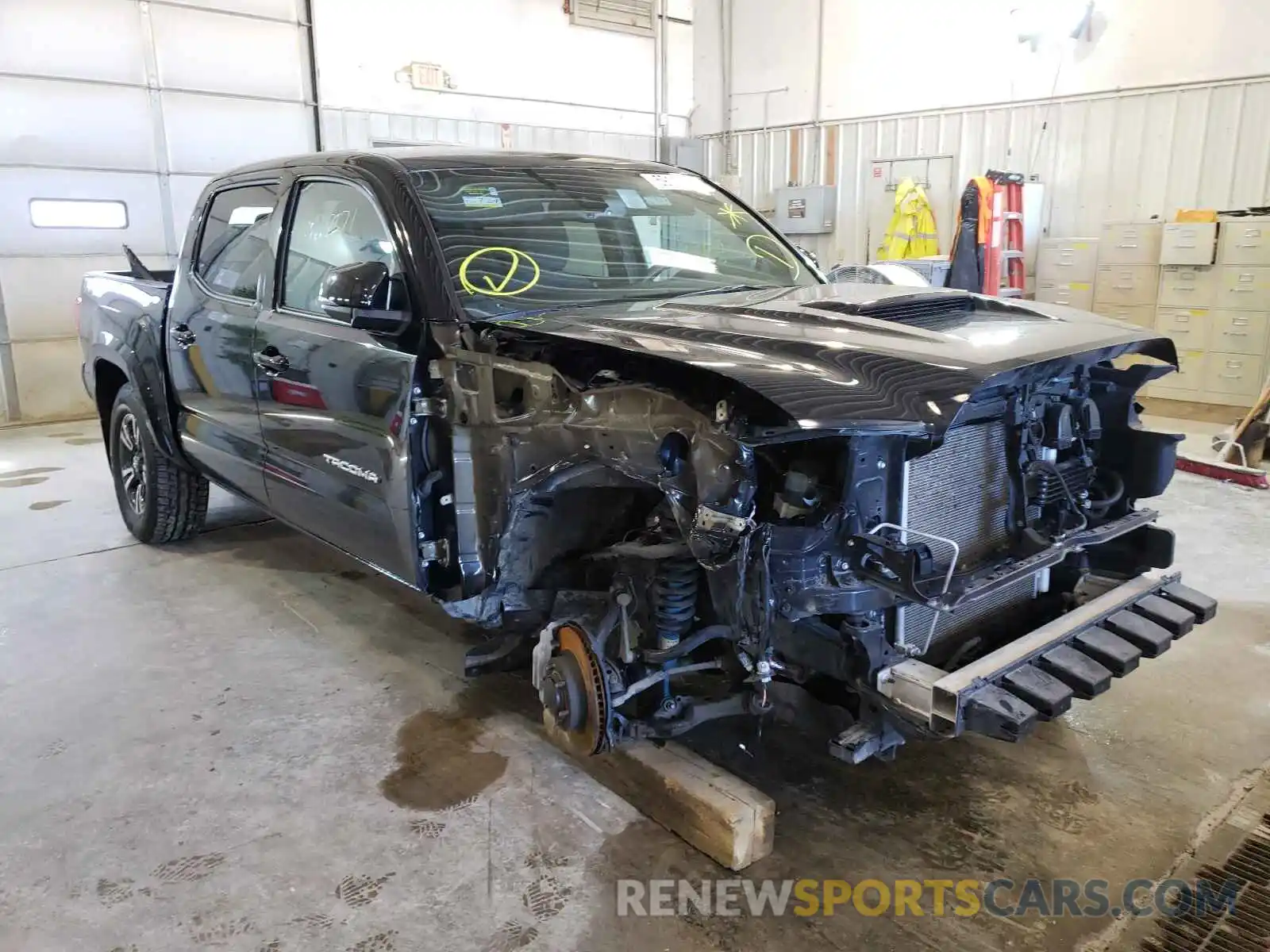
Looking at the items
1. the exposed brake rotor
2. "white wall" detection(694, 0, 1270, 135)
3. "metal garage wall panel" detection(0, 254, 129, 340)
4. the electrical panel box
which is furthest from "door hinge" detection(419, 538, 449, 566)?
the electrical panel box

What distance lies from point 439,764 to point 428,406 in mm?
1048

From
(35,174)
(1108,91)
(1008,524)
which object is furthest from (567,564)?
(1108,91)

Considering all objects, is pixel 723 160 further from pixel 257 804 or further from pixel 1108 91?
pixel 257 804

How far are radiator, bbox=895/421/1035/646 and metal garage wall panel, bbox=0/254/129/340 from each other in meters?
9.03

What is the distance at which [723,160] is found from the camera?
13.1 m

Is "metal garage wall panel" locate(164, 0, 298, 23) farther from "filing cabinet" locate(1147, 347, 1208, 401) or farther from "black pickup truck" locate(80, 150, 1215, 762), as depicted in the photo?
"filing cabinet" locate(1147, 347, 1208, 401)

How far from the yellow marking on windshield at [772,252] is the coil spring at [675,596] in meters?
1.51

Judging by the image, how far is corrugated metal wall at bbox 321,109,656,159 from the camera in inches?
402

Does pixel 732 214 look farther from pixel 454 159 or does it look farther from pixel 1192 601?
pixel 1192 601

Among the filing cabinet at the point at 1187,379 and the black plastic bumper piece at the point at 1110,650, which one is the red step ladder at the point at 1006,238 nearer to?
the filing cabinet at the point at 1187,379

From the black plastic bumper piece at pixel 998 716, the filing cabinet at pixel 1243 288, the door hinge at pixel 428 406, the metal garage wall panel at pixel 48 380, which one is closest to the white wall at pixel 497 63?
the metal garage wall panel at pixel 48 380

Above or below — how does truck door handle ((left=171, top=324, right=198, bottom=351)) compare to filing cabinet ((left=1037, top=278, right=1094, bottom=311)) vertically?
above

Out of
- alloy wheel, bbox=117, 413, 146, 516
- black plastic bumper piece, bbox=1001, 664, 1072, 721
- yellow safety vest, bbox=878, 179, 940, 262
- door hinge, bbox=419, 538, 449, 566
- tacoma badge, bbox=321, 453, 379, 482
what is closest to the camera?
black plastic bumper piece, bbox=1001, 664, 1072, 721

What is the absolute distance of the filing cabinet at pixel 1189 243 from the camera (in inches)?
331
